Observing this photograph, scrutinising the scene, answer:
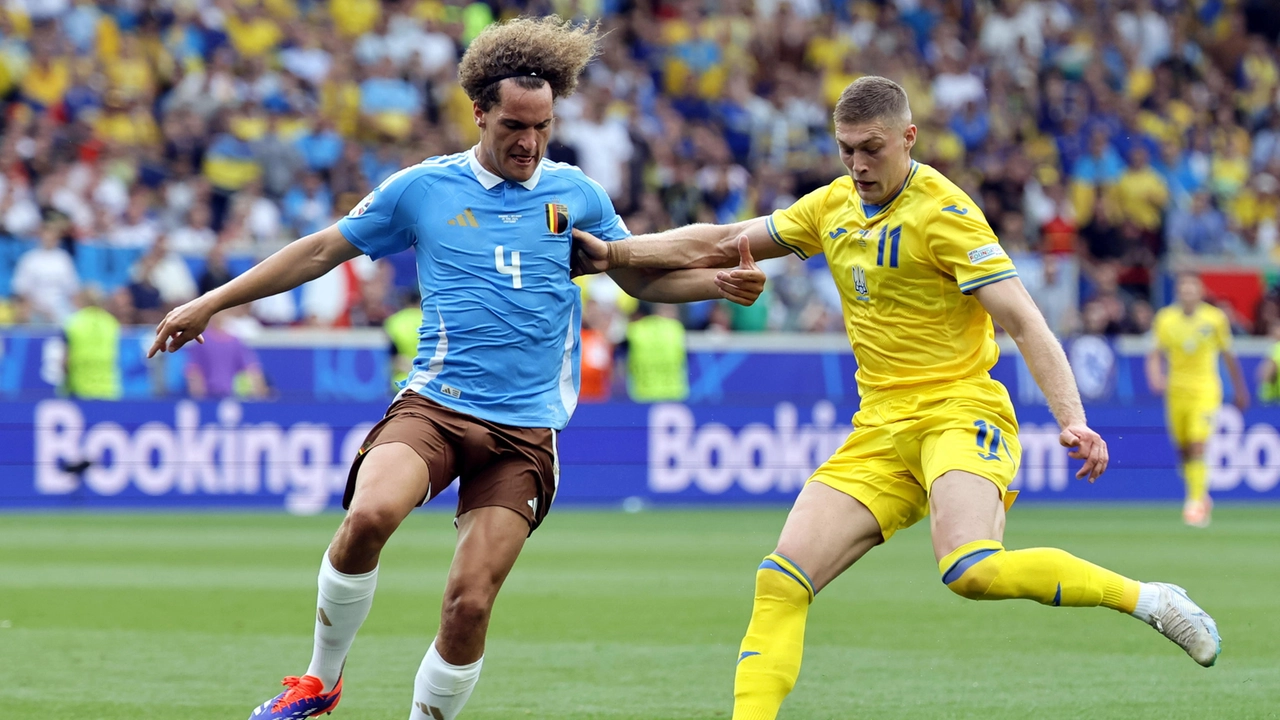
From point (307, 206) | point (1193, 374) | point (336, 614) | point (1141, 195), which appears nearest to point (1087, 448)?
point (336, 614)

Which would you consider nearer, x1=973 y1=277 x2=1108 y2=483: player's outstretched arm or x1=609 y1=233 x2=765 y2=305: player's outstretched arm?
x1=973 y1=277 x2=1108 y2=483: player's outstretched arm

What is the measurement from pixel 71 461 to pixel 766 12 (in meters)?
12.6

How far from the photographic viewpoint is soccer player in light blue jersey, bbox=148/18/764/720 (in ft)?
18.9

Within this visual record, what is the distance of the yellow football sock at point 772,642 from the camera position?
5.54 metres

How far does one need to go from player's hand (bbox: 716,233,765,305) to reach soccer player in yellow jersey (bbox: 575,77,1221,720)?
0.01 meters

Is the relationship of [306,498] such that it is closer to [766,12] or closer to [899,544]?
[899,544]

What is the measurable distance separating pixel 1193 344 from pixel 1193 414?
711 mm

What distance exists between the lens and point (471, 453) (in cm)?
589

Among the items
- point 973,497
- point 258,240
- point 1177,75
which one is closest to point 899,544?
point 258,240

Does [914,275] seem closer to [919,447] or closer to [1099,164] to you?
[919,447]

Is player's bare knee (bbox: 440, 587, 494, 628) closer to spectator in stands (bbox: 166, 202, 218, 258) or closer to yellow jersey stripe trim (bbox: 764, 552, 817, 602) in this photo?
yellow jersey stripe trim (bbox: 764, 552, 817, 602)

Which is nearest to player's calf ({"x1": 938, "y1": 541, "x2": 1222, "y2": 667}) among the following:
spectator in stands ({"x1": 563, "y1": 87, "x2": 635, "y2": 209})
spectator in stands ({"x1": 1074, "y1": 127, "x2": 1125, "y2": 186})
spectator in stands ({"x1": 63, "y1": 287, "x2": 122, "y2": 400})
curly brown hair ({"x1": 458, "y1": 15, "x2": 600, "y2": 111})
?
curly brown hair ({"x1": 458, "y1": 15, "x2": 600, "y2": 111})

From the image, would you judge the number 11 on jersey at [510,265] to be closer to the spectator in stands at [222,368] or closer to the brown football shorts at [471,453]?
the brown football shorts at [471,453]

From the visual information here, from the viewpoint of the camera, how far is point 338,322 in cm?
1834
